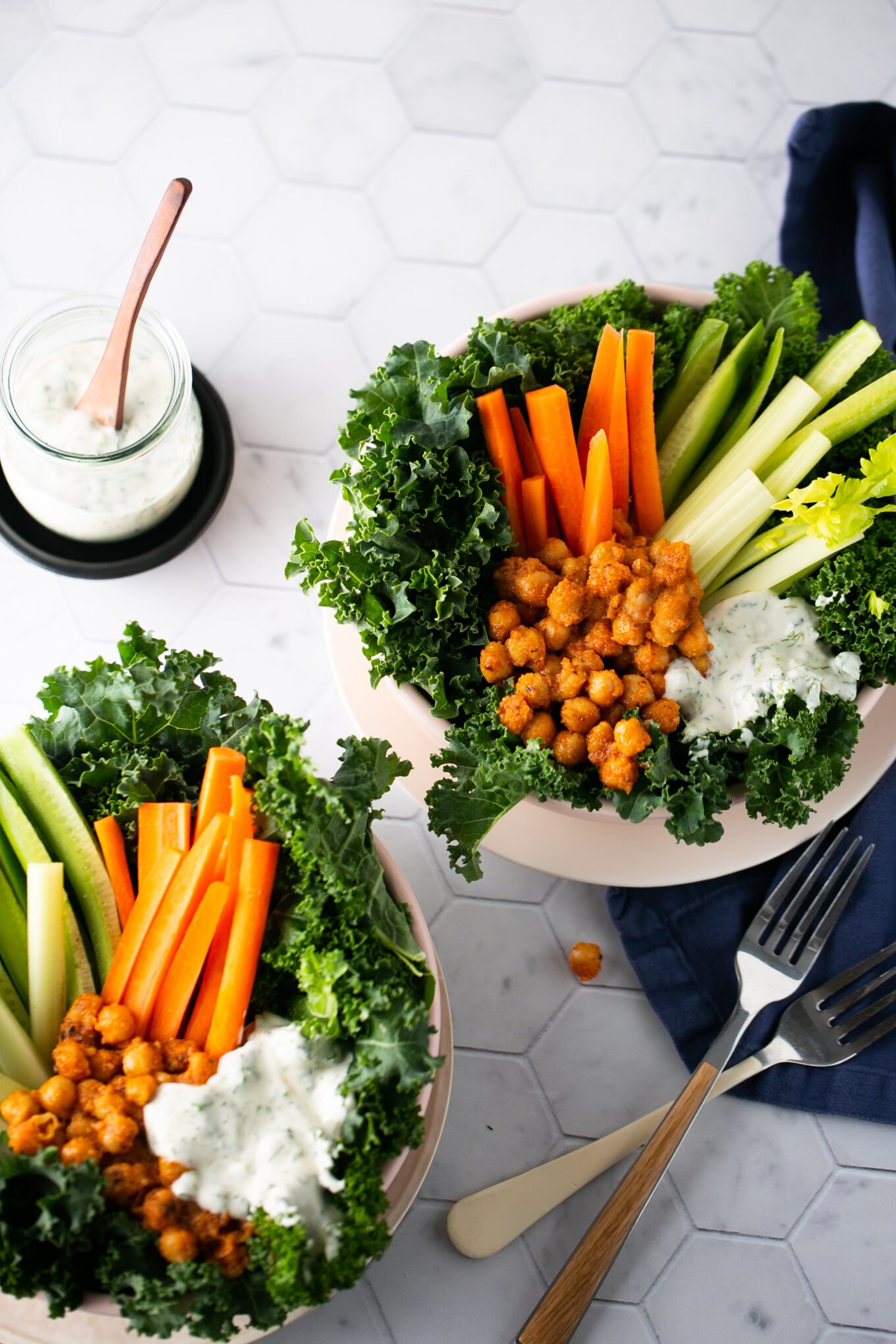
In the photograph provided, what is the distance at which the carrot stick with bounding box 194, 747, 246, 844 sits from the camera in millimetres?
1690

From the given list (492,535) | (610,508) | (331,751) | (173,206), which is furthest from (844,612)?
(173,206)

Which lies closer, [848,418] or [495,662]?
[495,662]

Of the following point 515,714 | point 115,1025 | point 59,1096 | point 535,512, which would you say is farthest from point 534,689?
point 59,1096

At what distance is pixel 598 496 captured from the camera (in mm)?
1912

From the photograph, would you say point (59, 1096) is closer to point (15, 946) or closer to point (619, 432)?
point (15, 946)

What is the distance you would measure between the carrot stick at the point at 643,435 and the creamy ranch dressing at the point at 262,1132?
1.07 metres

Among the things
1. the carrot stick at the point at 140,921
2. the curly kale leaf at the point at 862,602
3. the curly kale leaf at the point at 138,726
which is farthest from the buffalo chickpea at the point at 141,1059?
the curly kale leaf at the point at 862,602

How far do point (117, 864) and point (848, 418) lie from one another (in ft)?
4.79

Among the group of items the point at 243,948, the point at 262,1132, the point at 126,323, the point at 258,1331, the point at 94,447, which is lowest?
the point at 258,1331

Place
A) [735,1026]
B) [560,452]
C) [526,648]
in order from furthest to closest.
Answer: [735,1026], [560,452], [526,648]

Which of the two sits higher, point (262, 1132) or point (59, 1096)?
point (59, 1096)

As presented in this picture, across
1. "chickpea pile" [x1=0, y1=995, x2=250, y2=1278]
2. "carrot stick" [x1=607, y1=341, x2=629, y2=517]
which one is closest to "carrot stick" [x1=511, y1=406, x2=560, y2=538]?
"carrot stick" [x1=607, y1=341, x2=629, y2=517]

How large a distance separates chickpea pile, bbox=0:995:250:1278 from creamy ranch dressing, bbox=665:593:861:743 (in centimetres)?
94

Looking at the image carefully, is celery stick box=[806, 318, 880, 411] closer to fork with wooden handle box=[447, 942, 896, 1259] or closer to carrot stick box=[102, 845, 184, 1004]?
fork with wooden handle box=[447, 942, 896, 1259]
